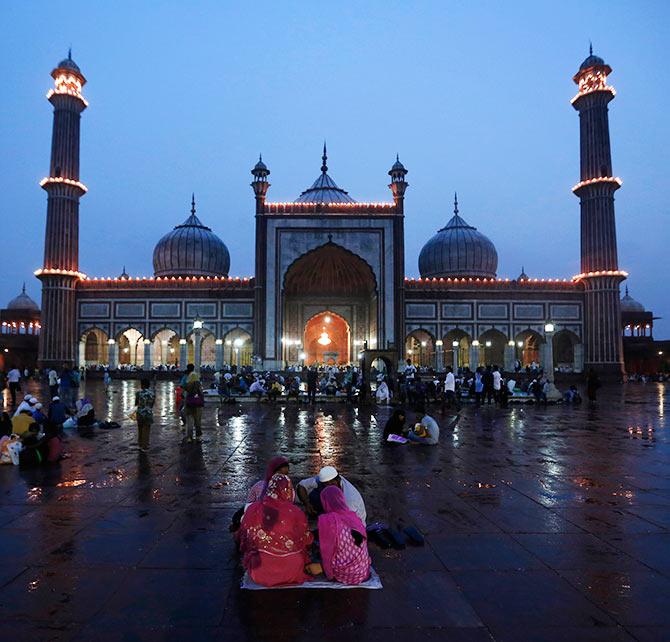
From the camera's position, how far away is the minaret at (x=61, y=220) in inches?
1425

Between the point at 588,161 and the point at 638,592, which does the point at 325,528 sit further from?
the point at 588,161

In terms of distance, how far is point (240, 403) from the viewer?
1922 centimetres

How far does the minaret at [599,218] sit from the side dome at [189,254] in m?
26.3

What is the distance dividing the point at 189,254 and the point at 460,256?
2073 cm

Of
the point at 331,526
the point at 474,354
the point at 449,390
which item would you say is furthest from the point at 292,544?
the point at 474,354

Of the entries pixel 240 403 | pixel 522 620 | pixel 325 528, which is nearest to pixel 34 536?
pixel 325 528

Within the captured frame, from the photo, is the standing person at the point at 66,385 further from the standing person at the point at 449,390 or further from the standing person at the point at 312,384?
the standing person at the point at 449,390

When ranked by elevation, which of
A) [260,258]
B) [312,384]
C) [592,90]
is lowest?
[312,384]

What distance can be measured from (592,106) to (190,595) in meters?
39.5

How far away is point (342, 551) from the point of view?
12.1ft

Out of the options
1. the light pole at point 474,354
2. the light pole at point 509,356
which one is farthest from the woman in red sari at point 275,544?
the light pole at point 509,356

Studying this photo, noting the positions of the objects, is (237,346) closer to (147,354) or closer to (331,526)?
(147,354)

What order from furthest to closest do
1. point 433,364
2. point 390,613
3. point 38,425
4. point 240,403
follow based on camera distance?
point 433,364, point 240,403, point 38,425, point 390,613

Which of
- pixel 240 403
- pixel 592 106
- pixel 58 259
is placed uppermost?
pixel 592 106
